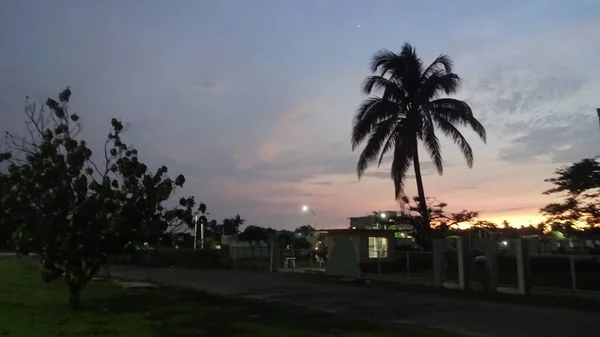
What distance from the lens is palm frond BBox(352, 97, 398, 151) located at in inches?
1073

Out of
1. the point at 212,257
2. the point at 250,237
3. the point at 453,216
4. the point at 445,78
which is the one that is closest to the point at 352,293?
the point at 445,78

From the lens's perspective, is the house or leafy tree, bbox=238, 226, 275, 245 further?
leafy tree, bbox=238, 226, 275, 245

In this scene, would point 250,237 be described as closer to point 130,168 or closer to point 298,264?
point 298,264

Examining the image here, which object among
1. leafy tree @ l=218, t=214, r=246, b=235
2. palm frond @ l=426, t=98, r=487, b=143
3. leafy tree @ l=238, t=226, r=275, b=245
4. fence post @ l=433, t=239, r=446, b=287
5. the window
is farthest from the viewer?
leafy tree @ l=218, t=214, r=246, b=235

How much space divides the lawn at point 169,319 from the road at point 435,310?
1.26 meters

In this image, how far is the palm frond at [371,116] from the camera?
89.4ft

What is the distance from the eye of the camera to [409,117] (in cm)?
2691

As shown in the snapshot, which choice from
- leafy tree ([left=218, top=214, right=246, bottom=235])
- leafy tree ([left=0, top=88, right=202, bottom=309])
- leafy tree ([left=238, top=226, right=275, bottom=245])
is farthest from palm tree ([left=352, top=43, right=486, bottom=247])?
leafy tree ([left=218, top=214, right=246, bottom=235])

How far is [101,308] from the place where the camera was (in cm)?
1407

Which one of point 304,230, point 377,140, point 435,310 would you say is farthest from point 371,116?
point 304,230

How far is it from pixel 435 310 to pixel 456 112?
46.3 feet

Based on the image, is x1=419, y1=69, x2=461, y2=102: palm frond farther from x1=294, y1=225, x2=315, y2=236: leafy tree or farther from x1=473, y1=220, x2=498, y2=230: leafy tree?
x1=294, y1=225, x2=315, y2=236: leafy tree

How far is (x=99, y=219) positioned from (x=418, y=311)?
7404mm

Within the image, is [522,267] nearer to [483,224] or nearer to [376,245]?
[376,245]
